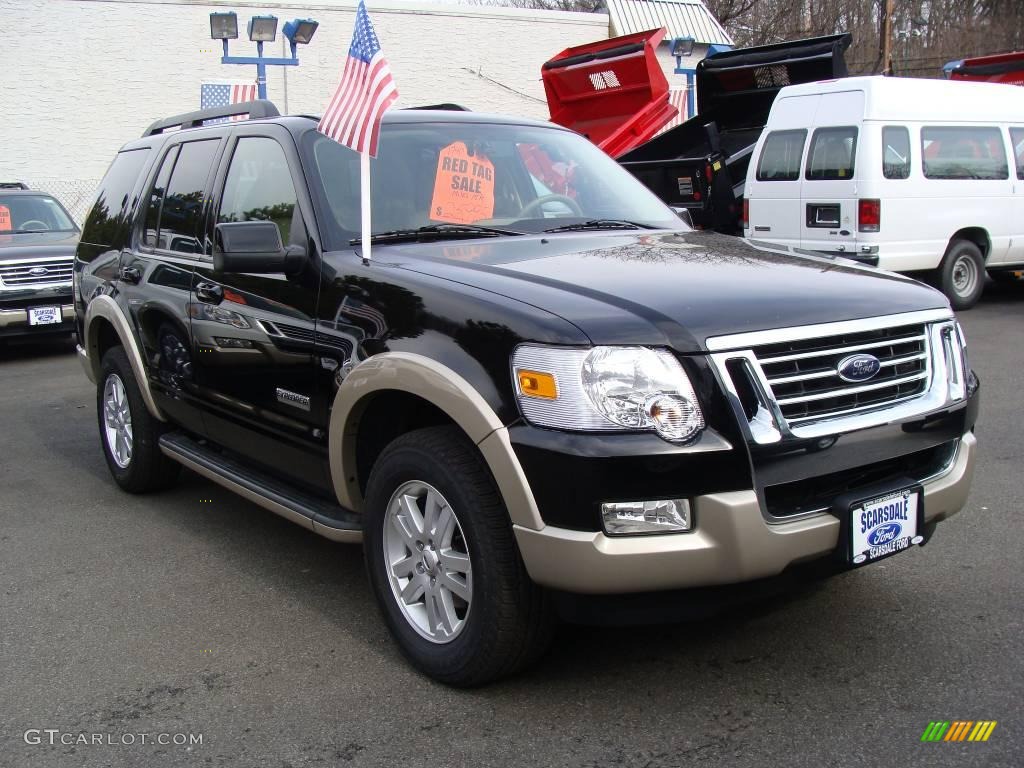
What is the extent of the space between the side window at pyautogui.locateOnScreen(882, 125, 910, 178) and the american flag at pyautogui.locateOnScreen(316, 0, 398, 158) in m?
8.05

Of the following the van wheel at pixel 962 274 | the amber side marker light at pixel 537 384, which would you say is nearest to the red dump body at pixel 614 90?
the van wheel at pixel 962 274

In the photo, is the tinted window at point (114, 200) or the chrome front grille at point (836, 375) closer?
the chrome front grille at point (836, 375)

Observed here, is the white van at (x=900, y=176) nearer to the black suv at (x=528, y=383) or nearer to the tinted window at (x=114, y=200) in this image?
the black suv at (x=528, y=383)

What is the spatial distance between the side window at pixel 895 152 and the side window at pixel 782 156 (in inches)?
33.7

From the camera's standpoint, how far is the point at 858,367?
3.20m

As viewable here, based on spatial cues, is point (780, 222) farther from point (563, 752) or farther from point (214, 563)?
point (563, 752)

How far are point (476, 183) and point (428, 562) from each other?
5.72 ft

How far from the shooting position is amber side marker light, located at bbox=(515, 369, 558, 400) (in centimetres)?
297

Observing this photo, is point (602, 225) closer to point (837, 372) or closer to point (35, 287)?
point (837, 372)

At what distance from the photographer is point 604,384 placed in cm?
294

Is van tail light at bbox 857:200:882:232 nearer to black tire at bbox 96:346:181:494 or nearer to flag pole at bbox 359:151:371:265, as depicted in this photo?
black tire at bbox 96:346:181:494

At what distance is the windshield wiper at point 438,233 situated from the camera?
4.10 m

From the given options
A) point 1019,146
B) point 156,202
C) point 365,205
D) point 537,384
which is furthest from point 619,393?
point 1019,146

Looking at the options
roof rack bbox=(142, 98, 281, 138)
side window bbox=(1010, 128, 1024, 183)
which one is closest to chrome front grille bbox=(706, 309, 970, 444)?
roof rack bbox=(142, 98, 281, 138)
